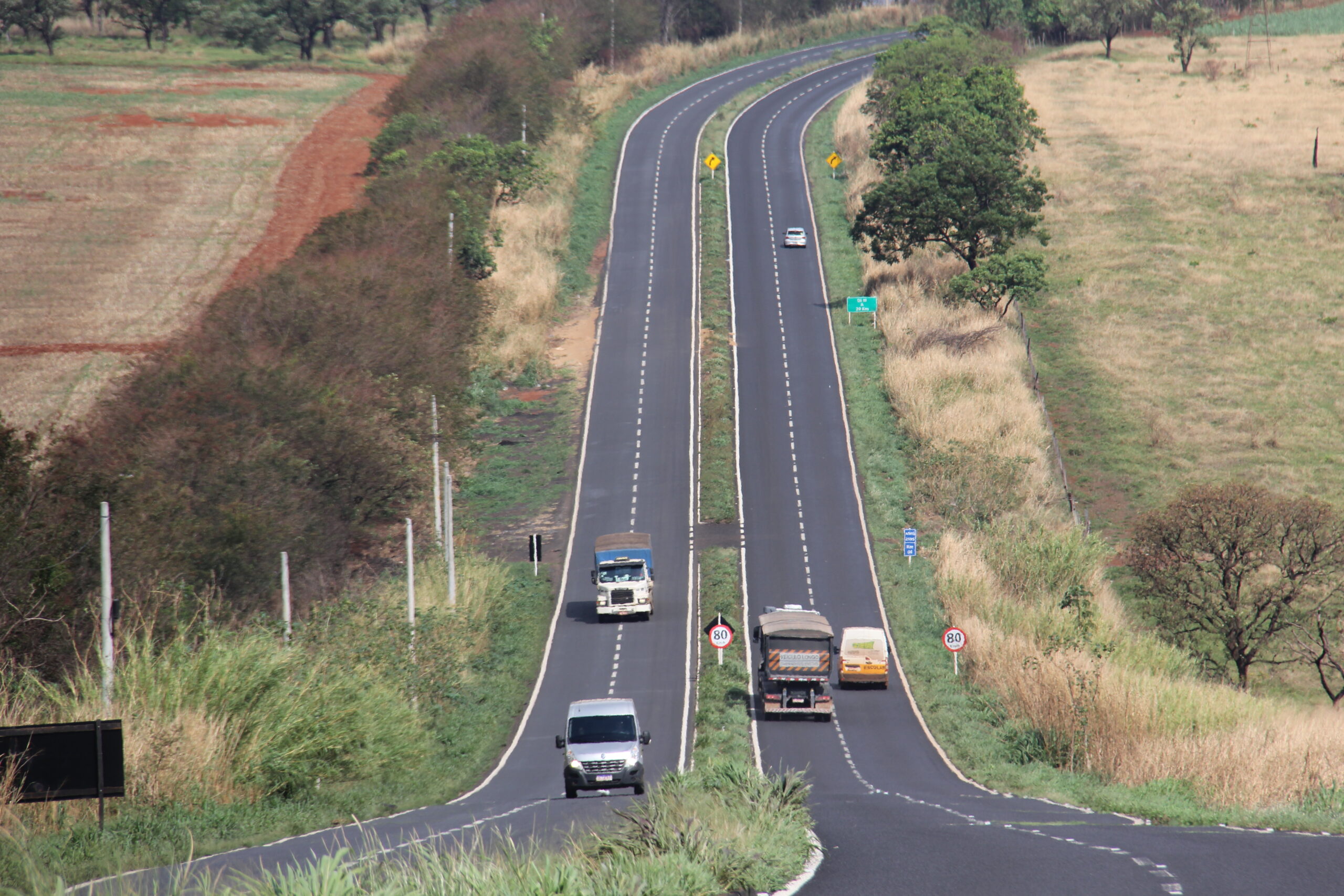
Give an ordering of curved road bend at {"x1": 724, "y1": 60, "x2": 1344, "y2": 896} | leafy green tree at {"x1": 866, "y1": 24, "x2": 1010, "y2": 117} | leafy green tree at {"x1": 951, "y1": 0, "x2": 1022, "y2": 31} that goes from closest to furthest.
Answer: curved road bend at {"x1": 724, "y1": 60, "x2": 1344, "y2": 896} < leafy green tree at {"x1": 866, "y1": 24, "x2": 1010, "y2": 117} < leafy green tree at {"x1": 951, "y1": 0, "x2": 1022, "y2": 31}

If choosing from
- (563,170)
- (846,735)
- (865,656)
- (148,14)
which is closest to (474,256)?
(563,170)

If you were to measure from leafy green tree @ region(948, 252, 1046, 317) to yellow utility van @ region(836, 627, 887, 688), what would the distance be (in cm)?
3801

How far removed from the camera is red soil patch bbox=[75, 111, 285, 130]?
104 m

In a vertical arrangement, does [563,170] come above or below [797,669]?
above

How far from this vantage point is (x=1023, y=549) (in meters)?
52.9

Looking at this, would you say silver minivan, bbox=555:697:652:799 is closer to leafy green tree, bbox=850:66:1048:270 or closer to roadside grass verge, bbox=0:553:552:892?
roadside grass verge, bbox=0:553:552:892

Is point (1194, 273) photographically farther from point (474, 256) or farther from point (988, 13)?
point (988, 13)

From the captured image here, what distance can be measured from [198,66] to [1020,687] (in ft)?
360

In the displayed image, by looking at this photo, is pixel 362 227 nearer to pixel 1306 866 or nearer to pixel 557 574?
→ pixel 557 574

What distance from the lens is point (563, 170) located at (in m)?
100

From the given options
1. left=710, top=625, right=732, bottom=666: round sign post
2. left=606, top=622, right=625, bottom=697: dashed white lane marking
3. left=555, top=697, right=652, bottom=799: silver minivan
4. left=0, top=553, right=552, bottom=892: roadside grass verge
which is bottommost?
left=606, top=622, right=625, bottom=697: dashed white lane marking

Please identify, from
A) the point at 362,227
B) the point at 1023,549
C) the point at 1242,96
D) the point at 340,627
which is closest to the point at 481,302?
the point at 362,227

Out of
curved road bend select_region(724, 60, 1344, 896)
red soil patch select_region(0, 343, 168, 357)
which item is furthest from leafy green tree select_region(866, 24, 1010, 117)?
red soil patch select_region(0, 343, 168, 357)

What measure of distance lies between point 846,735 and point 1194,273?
2454 inches
